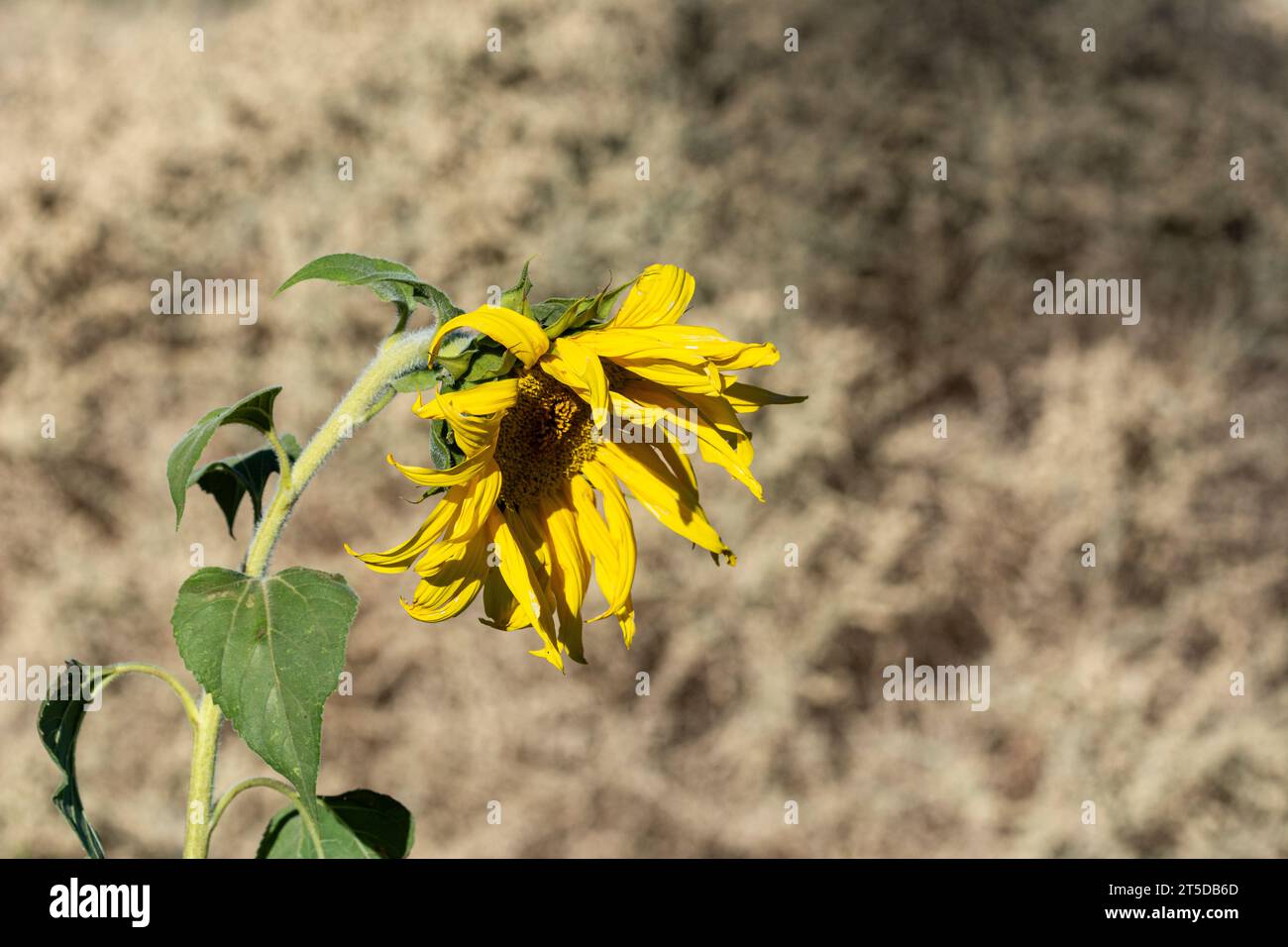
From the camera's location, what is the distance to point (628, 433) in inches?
31.0

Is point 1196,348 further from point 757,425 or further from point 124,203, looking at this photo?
point 124,203

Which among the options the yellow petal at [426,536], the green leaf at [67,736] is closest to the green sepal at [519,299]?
the yellow petal at [426,536]

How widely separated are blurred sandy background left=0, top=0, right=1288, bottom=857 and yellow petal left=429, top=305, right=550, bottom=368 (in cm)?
150

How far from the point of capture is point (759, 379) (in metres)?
2.36

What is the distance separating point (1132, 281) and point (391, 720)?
5.87ft

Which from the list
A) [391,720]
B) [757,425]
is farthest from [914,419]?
[391,720]

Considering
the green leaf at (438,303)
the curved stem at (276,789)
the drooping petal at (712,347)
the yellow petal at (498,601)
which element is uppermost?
the green leaf at (438,303)

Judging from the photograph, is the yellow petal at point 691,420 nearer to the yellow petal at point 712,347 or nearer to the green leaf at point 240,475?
the yellow petal at point 712,347

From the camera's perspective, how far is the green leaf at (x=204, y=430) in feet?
2.25

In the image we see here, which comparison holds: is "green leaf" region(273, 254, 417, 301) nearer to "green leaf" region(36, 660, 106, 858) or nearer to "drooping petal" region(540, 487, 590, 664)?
"drooping petal" region(540, 487, 590, 664)

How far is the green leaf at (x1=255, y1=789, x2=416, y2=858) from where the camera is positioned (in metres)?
0.84

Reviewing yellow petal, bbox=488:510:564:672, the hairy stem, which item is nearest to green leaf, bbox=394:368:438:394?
the hairy stem

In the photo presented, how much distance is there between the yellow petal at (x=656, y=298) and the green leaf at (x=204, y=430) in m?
0.21

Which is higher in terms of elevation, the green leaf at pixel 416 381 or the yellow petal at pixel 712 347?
the yellow petal at pixel 712 347
